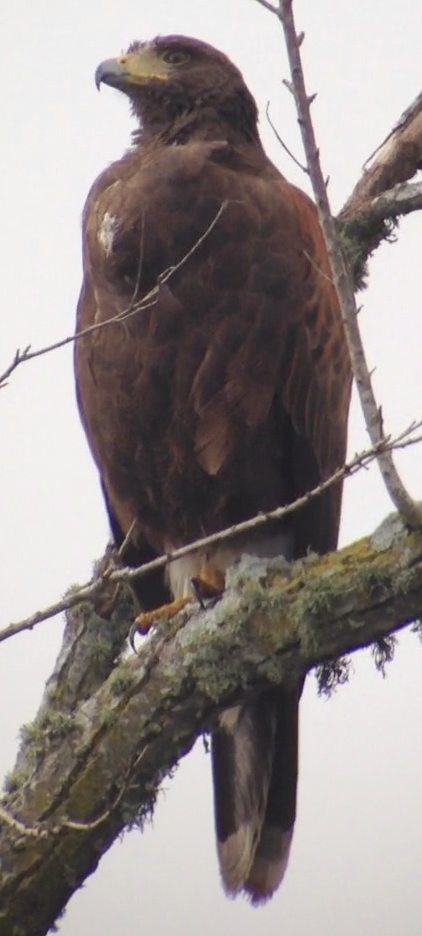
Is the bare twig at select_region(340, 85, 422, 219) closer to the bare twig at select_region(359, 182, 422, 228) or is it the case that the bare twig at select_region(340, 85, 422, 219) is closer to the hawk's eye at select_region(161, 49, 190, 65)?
the bare twig at select_region(359, 182, 422, 228)

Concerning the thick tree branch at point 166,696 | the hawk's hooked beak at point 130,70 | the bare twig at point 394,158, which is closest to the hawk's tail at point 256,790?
the thick tree branch at point 166,696

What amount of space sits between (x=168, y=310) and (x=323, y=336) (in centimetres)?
58

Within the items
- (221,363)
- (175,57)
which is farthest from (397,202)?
(221,363)

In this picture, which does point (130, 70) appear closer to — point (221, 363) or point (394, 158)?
point (394, 158)

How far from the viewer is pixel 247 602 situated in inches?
157

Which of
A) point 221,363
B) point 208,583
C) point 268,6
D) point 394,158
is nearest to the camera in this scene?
point 268,6

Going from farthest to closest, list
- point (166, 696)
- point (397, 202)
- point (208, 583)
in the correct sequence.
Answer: point (397, 202) → point (208, 583) → point (166, 696)

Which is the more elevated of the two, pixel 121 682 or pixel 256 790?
pixel 121 682

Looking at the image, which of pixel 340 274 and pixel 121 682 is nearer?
pixel 340 274

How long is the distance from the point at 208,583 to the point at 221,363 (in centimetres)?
83

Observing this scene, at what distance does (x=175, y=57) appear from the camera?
5.28 m

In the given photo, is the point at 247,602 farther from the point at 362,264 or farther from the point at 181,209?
the point at 362,264

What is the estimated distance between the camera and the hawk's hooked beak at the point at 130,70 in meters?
5.24

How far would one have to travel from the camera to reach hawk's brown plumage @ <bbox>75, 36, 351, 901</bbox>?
457 centimetres
